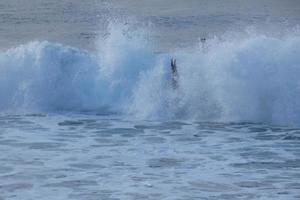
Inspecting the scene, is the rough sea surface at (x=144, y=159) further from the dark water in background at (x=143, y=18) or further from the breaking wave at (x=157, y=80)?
the dark water in background at (x=143, y=18)

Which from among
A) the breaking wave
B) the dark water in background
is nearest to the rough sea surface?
the breaking wave

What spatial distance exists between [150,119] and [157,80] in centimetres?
184

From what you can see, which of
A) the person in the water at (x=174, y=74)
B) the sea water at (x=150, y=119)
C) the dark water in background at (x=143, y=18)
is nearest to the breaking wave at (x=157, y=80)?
the sea water at (x=150, y=119)

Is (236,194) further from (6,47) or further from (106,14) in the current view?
(106,14)

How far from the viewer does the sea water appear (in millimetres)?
11302

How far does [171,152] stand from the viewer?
530 inches

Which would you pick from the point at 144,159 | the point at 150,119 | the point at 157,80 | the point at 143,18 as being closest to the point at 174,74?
the point at 157,80

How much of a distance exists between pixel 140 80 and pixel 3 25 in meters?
11.3

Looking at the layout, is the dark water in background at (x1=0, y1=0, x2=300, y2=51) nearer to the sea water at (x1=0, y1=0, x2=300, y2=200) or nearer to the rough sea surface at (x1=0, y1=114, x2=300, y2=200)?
the sea water at (x1=0, y1=0, x2=300, y2=200)

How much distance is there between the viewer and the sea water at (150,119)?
11.3 m

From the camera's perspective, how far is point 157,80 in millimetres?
18578

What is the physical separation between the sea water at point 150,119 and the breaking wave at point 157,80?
28 millimetres

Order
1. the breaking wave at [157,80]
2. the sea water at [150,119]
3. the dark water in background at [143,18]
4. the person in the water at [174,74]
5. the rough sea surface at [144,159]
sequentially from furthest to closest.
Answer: the dark water in background at [143,18], the person in the water at [174,74], the breaking wave at [157,80], the sea water at [150,119], the rough sea surface at [144,159]

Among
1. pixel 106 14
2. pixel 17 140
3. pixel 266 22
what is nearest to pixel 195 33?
pixel 266 22
